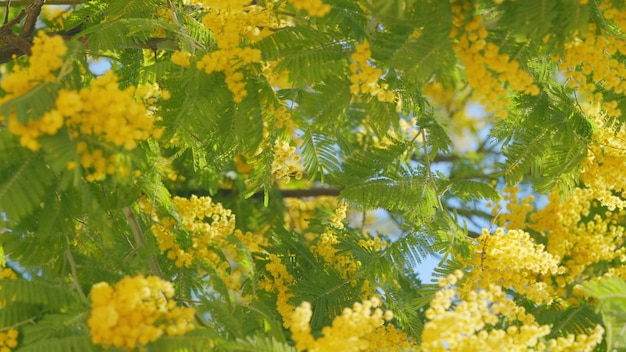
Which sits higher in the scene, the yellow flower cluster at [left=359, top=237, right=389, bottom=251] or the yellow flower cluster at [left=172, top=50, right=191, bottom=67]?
the yellow flower cluster at [left=172, top=50, right=191, bottom=67]

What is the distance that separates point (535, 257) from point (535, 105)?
2.53 ft

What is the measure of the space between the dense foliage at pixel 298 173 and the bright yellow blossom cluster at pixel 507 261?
0.01 metres

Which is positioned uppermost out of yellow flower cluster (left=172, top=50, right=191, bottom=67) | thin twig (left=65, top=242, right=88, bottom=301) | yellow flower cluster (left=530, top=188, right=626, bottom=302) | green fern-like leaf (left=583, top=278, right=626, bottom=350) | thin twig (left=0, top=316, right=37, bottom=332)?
yellow flower cluster (left=172, top=50, right=191, bottom=67)

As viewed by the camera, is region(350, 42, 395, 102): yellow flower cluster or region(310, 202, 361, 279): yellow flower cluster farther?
region(310, 202, 361, 279): yellow flower cluster

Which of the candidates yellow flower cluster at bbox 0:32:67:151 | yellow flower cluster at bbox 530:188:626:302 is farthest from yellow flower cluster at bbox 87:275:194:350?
yellow flower cluster at bbox 530:188:626:302

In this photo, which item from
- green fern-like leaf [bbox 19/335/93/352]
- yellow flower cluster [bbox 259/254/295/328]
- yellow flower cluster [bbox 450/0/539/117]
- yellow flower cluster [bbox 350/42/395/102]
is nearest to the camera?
green fern-like leaf [bbox 19/335/93/352]

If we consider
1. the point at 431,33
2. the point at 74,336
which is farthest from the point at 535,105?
the point at 74,336

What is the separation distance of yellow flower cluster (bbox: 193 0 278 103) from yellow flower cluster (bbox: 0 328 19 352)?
1.26m

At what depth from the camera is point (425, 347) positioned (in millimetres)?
2854

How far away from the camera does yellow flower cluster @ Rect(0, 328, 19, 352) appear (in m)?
2.94

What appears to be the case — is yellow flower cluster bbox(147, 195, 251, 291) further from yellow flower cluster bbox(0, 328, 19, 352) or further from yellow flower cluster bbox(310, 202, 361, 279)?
yellow flower cluster bbox(0, 328, 19, 352)

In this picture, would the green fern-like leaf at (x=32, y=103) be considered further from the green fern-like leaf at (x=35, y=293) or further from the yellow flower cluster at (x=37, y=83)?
the green fern-like leaf at (x=35, y=293)

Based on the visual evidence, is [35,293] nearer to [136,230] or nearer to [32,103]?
[136,230]

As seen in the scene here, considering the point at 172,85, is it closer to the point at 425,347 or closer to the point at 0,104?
the point at 0,104
